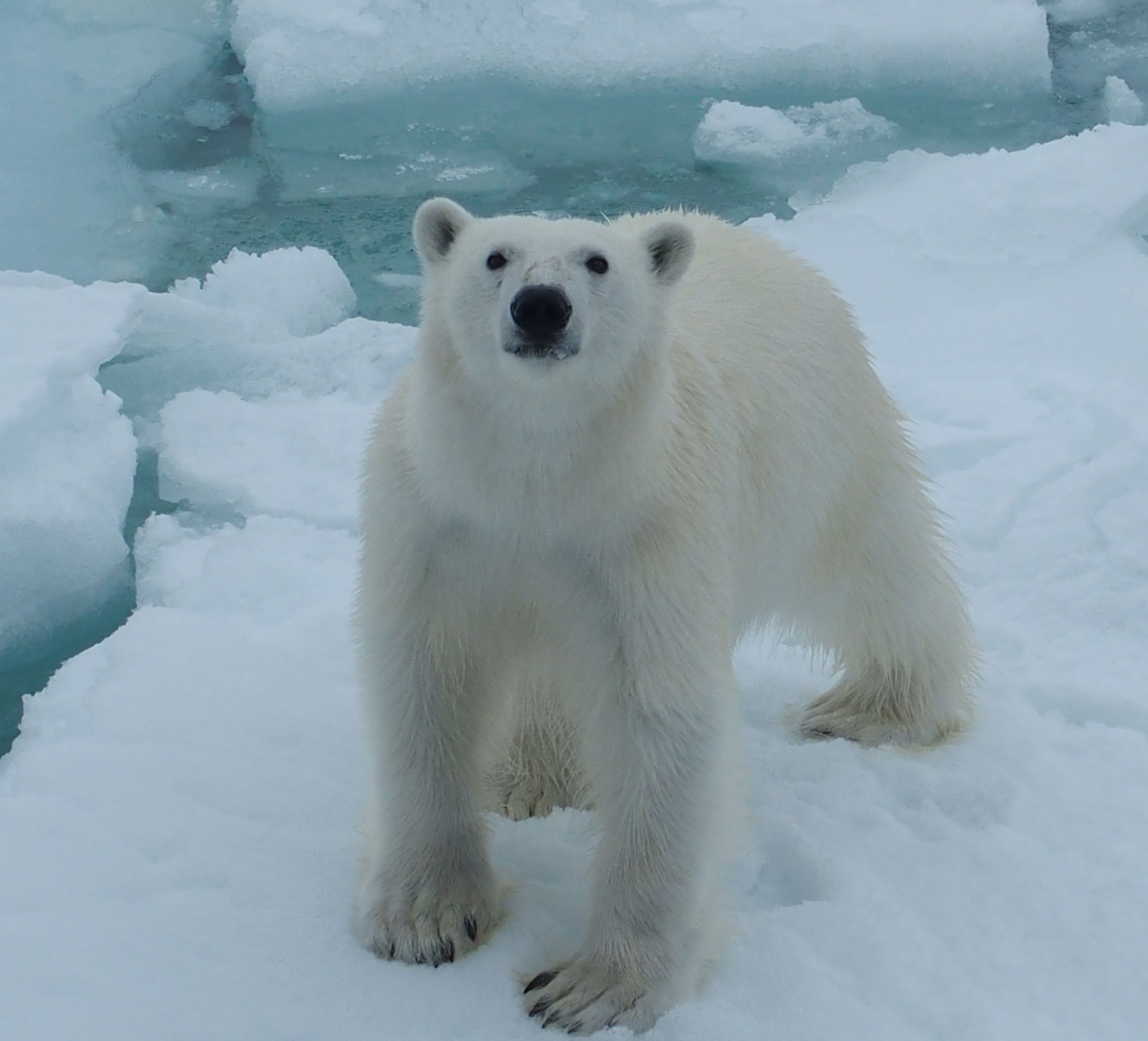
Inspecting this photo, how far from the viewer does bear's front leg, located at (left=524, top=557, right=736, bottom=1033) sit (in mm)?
2264

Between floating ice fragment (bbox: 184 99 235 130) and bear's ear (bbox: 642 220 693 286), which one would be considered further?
floating ice fragment (bbox: 184 99 235 130)

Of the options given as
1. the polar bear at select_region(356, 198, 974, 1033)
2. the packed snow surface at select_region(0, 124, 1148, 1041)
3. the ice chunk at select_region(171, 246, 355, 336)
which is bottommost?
the ice chunk at select_region(171, 246, 355, 336)

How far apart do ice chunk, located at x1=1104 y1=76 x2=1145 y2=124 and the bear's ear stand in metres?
5.99

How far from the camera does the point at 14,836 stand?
2.70 meters

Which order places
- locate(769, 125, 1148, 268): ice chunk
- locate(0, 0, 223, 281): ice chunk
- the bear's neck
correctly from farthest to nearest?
locate(0, 0, 223, 281): ice chunk, locate(769, 125, 1148, 268): ice chunk, the bear's neck

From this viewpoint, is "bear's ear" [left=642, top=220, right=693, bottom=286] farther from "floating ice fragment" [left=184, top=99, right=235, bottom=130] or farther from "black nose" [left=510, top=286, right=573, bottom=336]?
"floating ice fragment" [left=184, top=99, right=235, bottom=130]

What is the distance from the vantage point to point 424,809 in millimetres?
2482

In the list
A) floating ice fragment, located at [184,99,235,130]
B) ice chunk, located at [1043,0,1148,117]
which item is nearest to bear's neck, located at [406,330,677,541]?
floating ice fragment, located at [184,99,235,130]

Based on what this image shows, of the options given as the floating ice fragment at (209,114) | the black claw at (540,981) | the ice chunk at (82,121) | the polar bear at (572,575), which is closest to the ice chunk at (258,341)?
the ice chunk at (82,121)

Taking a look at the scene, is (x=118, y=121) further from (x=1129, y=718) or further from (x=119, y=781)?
(x=1129, y=718)

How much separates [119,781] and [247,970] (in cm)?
69

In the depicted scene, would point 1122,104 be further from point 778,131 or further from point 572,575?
point 572,575

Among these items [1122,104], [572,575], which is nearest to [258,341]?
[572,575]

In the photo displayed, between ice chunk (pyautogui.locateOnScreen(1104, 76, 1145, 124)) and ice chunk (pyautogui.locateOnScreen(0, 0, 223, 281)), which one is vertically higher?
ice chunk (pyautogui.locateOnScreen(1104, 76, 1145, 124))
